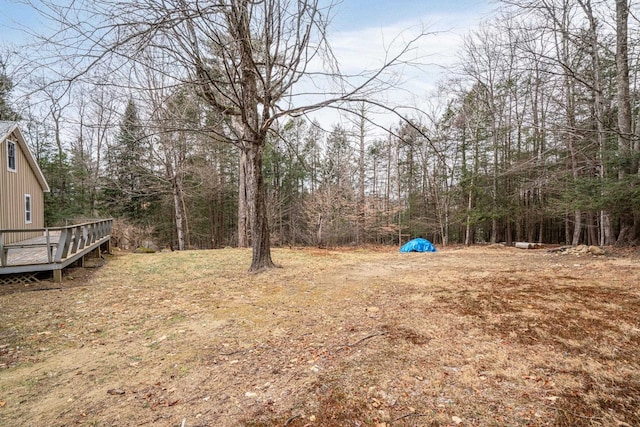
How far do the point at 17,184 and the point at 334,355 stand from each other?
1390cm

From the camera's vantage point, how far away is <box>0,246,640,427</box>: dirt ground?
6.11ft

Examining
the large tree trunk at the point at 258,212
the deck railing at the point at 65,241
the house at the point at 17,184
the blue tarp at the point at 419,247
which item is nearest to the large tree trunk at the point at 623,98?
the blue tarp at the point at 419,247

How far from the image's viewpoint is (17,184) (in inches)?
407

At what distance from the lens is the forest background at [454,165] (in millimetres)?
7824

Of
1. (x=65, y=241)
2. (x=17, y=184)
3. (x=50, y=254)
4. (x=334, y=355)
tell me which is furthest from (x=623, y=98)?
(x=17, y=184)

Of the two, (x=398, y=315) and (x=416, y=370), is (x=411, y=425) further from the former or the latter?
(x=398, y=315)

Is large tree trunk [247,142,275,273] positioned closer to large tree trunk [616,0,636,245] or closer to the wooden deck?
the wooden deck

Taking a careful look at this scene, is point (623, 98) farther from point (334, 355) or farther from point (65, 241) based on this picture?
point (65, 241)

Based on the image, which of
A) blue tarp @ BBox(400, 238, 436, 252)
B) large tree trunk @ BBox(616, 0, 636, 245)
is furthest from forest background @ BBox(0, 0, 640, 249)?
blue tarp @ BBox(400, 238, 436, 252)

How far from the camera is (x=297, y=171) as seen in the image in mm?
24172

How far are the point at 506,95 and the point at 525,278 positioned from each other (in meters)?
14.1

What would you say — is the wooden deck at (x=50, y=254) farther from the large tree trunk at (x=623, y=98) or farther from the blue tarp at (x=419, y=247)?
the large tree trunk at (x=623, y=98)

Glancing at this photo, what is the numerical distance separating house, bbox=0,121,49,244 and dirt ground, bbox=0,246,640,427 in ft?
22.9

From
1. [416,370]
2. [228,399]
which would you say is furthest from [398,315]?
[228,399]
